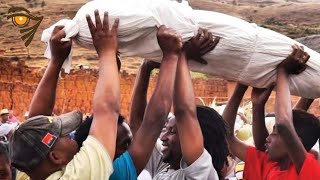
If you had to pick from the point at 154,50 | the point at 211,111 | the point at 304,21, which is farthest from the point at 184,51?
the point at 304,21

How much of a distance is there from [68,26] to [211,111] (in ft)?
2.79

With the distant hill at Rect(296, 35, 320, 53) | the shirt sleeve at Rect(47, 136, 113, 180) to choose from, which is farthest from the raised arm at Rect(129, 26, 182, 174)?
the distant hill at Rect(296, 35, 320, 53)

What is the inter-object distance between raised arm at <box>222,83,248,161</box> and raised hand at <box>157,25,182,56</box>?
1105 mm

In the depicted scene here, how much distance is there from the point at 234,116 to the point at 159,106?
1336 millimetres

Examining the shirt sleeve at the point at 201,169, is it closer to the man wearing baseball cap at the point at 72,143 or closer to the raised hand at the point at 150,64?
the man wearing baseball cap at the point at 72,143

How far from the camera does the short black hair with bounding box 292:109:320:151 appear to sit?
341cm

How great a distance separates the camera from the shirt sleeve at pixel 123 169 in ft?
7.92

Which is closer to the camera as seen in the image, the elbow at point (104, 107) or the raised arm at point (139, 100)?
the elbow at point (104, 107)

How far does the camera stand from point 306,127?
343 cm

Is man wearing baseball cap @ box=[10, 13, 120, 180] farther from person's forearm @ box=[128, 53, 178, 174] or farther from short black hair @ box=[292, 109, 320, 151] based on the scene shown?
short black hair @ box=[292, 109, 320, 151]

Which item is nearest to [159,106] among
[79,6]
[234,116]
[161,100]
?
[161,100]

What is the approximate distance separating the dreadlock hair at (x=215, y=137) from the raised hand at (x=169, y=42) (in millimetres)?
535

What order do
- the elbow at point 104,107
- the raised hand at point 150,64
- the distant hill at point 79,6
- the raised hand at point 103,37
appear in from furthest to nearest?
the distant hill at point 79,6 < the raised hand at point 150,64 < the raised hand at point 103,37 < the elbow at point 104,107

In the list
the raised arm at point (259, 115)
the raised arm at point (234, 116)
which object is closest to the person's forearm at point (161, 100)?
the raised arm at point (259, 115)
